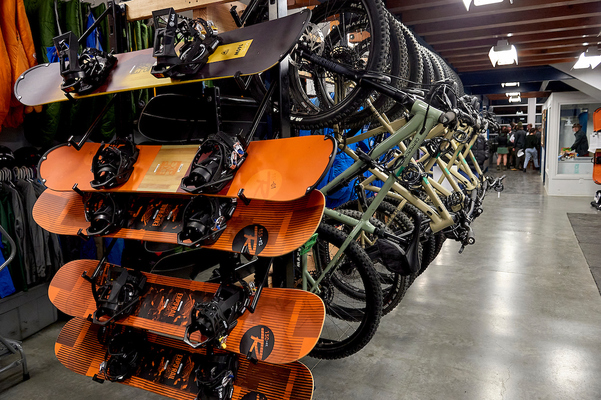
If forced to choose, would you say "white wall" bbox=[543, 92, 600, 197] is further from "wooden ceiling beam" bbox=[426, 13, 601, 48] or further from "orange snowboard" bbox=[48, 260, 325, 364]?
"orange snowboard" bbox=[48, 260, 325, 364]

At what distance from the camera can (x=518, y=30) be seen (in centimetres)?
545

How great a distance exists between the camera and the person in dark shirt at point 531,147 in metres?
14.8

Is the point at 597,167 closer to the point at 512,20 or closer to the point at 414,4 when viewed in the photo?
the point at 512,20

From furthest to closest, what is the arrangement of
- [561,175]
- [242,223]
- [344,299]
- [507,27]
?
[561,175]
[507,27]
[344,299]
[242,223]

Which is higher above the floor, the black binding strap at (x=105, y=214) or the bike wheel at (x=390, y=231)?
the black binding strap at (x=105, y=214)

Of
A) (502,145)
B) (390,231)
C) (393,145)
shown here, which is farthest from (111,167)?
(502,145)

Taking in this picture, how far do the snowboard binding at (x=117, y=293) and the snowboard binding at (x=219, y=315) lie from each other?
40 centimetres

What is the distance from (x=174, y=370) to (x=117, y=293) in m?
0.47

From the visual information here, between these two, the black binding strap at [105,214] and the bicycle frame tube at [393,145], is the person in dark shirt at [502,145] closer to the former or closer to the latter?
the bicycle frame tube at [393,145]

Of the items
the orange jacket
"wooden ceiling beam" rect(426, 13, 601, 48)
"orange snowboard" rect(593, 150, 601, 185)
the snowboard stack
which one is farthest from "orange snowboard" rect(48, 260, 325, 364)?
"orange snowboard" rect(593, 150, 601, 185)

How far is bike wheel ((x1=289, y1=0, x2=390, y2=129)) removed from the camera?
6.51 ft

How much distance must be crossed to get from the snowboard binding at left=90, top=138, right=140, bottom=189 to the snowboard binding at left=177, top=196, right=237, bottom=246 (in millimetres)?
407

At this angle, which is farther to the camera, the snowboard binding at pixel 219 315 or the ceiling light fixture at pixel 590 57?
the ceiling light fixture at pixel 590 57

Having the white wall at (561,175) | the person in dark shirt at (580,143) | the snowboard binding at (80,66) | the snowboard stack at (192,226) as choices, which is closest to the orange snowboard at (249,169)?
the snowboard stack at (192,226)
